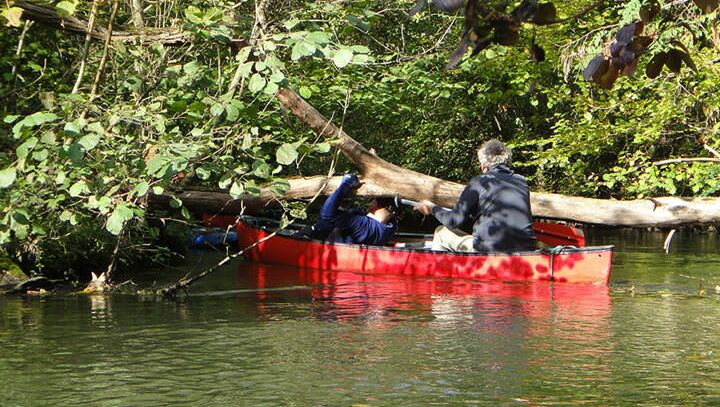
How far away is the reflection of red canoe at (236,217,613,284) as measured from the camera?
12367 mm

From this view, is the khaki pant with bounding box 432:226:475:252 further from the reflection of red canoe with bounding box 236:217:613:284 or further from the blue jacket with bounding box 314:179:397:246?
the blue jacket with bounding box 314:179:397:246

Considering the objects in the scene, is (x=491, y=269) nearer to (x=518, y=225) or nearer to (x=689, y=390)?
(x=518, y=225)

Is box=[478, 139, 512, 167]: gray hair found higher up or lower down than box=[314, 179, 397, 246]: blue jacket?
higher up

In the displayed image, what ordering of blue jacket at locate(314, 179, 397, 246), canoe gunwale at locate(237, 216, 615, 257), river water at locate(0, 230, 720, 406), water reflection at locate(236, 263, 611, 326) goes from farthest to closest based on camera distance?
blue jacket at locate(314, 179, 397, 246) < canoe gunwale at locate(237, 216, 615, 257) < water reflection at locate(236, 263, 611, 326) < river water at locate(0, 230, 720, 406)

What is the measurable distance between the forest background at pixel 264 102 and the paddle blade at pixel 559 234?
136 cm

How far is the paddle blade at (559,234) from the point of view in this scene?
15.6 metres

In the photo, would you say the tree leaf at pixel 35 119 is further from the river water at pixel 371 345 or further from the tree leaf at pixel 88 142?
the river water at pixel 371 345

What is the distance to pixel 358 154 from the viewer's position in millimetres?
13430

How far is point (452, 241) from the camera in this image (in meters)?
13.8

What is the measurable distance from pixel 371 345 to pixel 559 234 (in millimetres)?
8328

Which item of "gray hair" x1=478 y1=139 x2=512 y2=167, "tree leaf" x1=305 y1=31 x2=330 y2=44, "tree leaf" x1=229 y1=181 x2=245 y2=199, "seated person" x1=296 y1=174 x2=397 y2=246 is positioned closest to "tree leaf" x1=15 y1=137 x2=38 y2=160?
"tree leaf" x1=229 y1=181 x2=245 y2=199

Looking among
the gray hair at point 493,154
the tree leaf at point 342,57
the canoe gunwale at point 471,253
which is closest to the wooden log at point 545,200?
the canoe gunwale at point 471,253

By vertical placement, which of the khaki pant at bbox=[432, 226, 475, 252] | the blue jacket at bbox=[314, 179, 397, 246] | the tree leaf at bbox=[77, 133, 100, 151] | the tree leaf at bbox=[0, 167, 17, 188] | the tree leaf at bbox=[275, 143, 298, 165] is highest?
the tree leaf at bbox=[77, 133, 100, 151]

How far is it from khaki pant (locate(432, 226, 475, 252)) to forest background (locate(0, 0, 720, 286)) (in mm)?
2057
